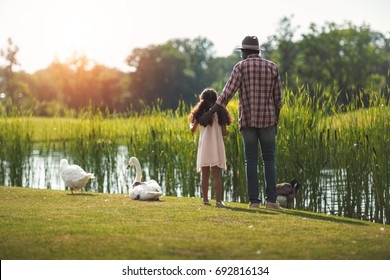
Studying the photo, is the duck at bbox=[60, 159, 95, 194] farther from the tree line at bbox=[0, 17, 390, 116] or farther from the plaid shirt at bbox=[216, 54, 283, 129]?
the tree line at bbox=[0, 17, 390, 116]

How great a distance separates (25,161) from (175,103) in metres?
56.4

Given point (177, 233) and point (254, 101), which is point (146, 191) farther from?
point (177, 233)

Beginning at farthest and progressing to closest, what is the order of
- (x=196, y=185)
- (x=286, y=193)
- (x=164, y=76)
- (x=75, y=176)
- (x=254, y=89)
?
(x=164, y=76), (x=196, y=185), (x=75, y=176), (x=286, y=193), (x=254, y=89)

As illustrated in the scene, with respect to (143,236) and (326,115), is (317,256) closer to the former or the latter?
(143,236)

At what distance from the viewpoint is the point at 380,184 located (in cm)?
920

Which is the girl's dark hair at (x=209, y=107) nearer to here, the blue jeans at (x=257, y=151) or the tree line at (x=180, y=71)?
the blue jeans at (x=257, y=151)

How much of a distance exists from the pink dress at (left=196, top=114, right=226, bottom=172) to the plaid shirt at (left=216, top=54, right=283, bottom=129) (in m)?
0.36

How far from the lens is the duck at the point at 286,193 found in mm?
9523

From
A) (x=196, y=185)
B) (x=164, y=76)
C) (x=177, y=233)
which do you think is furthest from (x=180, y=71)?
(x=177, y=233)

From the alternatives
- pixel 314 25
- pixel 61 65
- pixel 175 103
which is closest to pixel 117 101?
pixel 175 103

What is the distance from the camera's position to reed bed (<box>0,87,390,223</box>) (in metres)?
9.52

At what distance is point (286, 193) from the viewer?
9.56 metres

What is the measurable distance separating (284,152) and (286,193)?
2.72ft

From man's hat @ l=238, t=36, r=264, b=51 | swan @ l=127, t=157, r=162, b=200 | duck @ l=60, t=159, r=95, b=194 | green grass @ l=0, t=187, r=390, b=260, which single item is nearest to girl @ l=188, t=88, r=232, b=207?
green grass @ l=0, t=187, r=390, b=260
